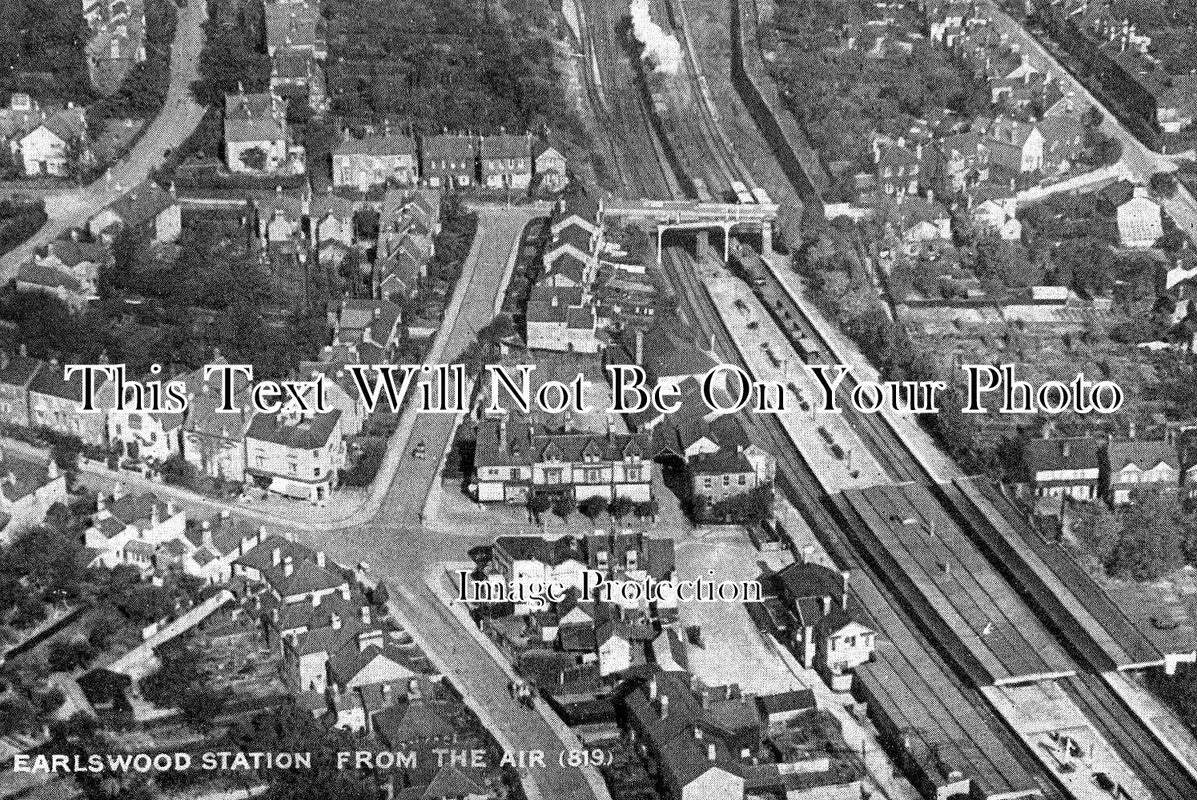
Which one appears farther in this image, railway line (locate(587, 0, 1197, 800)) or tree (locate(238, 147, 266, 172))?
tree (locate(238, 147, 266, 172))

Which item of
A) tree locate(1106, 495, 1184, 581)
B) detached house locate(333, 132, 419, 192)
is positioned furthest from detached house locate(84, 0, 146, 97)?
tree locate(1106, 495, 1184, 581)

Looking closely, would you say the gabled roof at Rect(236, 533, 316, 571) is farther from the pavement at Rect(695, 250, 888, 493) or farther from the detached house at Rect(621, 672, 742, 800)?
the pavement at Rect(695, 250, 888, 493)

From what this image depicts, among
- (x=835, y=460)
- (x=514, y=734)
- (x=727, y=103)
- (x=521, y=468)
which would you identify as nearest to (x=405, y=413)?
(x=521, y=468)

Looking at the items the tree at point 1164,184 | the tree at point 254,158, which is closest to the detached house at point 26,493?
the tree at point 254,158

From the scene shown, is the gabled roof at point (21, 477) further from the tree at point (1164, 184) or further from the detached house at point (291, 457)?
the tree at point (1164, 184)

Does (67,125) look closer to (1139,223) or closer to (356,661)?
(1139,223)

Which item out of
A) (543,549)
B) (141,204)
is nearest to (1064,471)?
(543,549)
